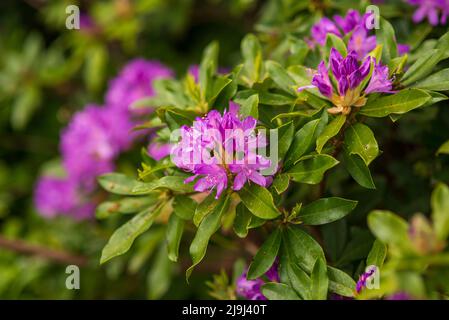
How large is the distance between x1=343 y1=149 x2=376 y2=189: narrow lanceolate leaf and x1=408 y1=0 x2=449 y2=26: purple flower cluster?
538 mm

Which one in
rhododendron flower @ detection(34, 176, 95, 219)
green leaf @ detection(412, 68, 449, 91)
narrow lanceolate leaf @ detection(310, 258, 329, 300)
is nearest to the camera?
narrow lanceolate leaf @ detection(310, 258, 329, 300)

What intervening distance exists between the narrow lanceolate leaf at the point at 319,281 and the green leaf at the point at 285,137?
0.24 metres

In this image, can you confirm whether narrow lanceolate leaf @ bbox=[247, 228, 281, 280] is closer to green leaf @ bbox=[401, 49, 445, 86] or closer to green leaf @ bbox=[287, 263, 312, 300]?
green leaf @ bbox=[287, 263, 312, 300]

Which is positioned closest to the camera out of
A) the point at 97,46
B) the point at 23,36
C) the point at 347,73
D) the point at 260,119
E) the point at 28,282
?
the point at 347,73

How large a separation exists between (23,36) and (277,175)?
2.41 meters

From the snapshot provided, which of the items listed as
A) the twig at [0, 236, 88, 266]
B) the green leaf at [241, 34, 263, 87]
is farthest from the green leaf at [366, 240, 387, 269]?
the twig at [0, 236, 88, 266]

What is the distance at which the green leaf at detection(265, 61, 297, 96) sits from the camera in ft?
4.42

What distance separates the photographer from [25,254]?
227 centimetres

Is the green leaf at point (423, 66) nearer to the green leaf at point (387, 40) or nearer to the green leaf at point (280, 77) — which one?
the green leaf at point (387, 40)

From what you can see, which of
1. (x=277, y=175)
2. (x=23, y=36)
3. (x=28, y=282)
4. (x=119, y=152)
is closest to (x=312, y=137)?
(x=277, y=175)
